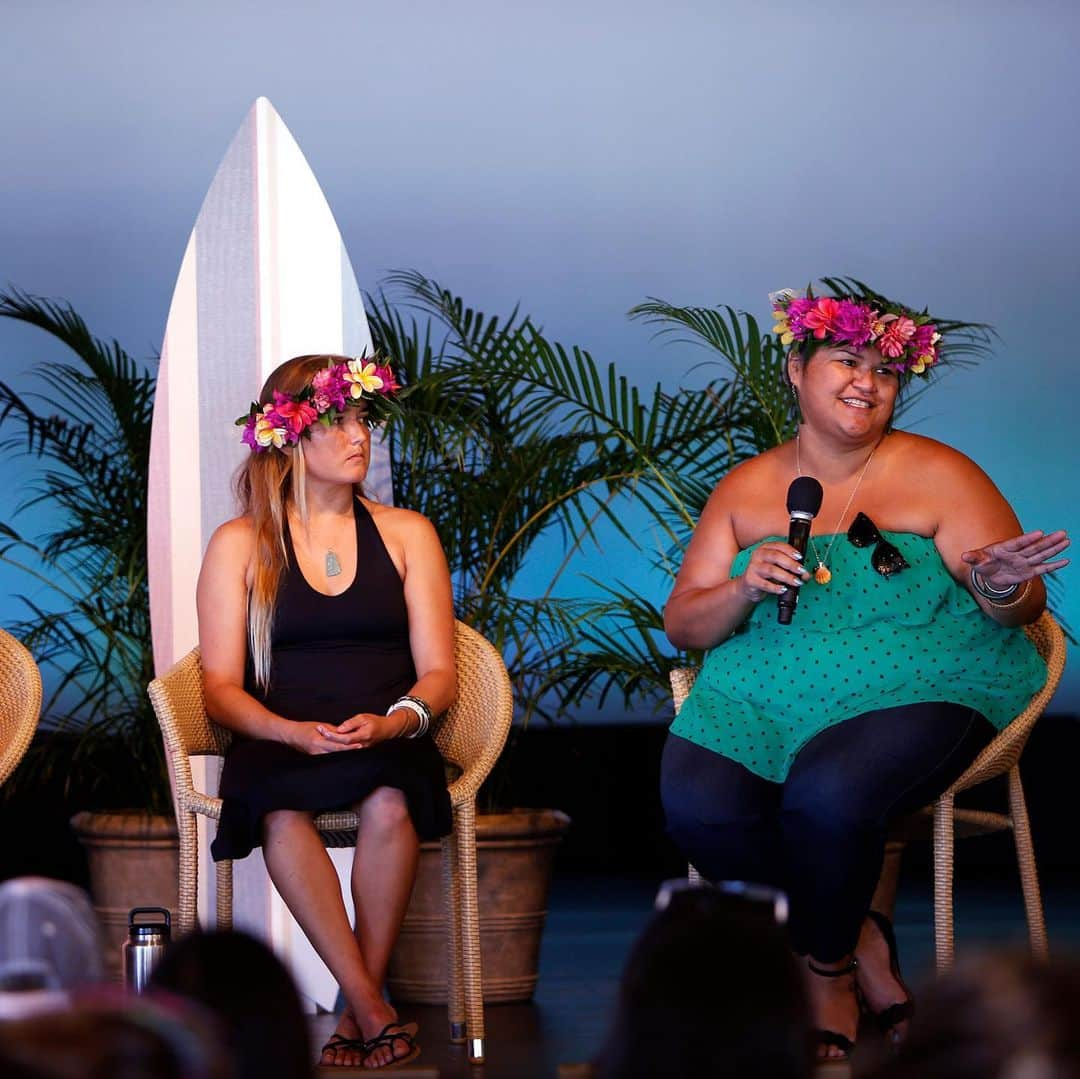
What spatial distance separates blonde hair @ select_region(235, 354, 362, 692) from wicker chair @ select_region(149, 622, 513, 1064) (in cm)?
16

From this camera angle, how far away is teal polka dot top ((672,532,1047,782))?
2.63 m

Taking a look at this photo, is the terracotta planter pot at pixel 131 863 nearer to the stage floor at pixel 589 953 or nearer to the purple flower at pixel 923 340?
the stage floor at pixel 589 953

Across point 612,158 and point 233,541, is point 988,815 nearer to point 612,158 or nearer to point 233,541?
point 233,541

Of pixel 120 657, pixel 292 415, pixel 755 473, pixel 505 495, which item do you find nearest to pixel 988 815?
pixel 755 473

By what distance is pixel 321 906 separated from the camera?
2658 mm

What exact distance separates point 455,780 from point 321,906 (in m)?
0.38

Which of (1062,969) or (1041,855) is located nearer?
(1062,969)

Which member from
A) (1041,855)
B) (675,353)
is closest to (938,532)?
(675,353)

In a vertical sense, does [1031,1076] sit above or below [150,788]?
above

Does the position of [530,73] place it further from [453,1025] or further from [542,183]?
[453,1025]

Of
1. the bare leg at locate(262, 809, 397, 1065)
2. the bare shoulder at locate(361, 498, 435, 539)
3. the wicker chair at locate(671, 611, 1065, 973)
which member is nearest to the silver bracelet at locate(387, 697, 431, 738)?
the bare leg at locate(262, 809, 397, 1065)

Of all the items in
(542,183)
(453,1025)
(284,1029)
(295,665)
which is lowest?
(453,1025)

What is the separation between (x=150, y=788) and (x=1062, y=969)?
3.30m

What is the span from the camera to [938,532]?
2.74m
